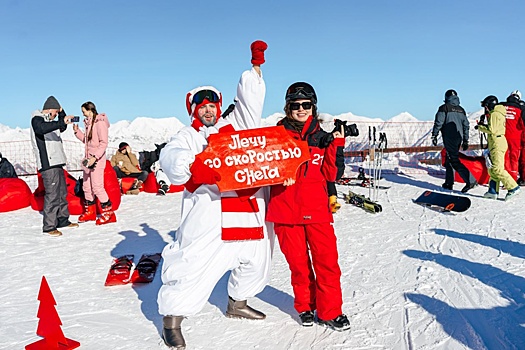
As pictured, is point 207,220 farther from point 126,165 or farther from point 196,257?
point 126,165

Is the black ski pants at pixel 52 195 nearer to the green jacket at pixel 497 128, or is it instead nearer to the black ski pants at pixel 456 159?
the green jacket at pixel 497 128

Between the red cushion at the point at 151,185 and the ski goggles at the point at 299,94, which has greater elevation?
the ski goggles at the point at 299,94

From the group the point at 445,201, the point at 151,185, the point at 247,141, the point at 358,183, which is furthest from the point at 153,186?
the point at 247,141

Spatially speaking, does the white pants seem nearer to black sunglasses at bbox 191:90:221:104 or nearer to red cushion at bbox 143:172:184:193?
black sunglasses at bbox 191:90:221:104

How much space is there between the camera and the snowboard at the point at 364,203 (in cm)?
763

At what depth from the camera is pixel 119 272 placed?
4574 mm

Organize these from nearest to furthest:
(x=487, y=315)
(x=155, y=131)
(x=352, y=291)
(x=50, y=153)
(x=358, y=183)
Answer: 1. (x=487, y=315)
2. (x=352, y=291)
3. (x=50, y=153)
4. (x=358, y=183)
5. (x=155, y=131)

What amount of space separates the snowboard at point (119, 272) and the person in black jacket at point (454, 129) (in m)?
7.15

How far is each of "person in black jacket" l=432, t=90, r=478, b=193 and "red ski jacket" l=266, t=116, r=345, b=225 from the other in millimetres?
6831

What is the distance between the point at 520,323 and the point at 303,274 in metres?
1.73

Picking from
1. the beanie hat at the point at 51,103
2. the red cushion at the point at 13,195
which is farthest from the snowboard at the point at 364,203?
the red cushion at the point at 13,195

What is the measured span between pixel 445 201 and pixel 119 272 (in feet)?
19.5

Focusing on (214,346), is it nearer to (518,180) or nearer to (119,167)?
(119,167)

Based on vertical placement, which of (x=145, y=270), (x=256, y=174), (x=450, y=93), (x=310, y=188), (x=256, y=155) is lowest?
(x=145, y=270)
